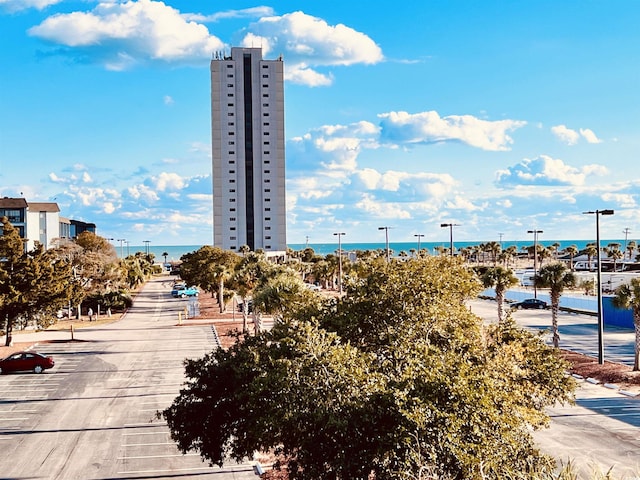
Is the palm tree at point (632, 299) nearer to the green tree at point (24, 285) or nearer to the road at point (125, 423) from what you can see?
the road at point (125, 423)

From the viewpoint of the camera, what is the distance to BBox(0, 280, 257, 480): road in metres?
20.7

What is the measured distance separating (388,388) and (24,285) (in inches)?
1529

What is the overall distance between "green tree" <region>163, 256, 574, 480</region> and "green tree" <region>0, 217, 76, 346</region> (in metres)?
30.8

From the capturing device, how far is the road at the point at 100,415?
20703mm

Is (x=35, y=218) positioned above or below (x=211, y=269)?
above

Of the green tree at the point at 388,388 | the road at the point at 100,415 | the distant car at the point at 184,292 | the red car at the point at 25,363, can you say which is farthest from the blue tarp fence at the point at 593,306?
the distant car at the point at 184,292

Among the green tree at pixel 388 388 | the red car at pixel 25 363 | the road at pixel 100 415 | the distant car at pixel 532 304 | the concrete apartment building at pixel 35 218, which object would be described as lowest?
the road at pixel 100 415

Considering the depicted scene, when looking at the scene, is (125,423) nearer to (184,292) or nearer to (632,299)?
(632,299)

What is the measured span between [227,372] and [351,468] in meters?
5.71

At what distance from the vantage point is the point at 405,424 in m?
10.7

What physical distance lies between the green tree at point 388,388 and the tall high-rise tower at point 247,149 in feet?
398

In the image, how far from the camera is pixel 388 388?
12.1m

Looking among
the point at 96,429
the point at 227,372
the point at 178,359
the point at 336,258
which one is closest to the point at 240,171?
the point at 336,258

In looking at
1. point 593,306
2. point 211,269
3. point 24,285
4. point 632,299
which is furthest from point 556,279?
point 211,269
